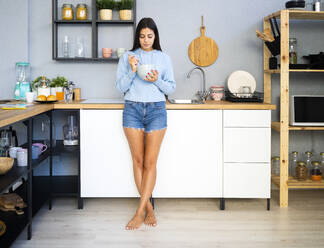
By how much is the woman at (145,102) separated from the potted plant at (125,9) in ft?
2.74

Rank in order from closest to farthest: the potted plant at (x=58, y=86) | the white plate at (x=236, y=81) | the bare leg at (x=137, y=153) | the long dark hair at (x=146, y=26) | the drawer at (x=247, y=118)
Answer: the long dark hair at (x=146, y=26), the bare leg at (x=137, y=153), the drawer at (x=247, y=118), the potted plant at (x=58, y=86), the white plate at (x=236, y=81)

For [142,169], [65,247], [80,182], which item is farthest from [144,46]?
[65,247]

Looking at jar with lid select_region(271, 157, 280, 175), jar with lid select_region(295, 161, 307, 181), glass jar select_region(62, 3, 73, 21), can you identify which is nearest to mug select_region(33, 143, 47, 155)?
glass jar select_region(62, 3, 73, 21)

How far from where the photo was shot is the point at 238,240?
8.50 ft

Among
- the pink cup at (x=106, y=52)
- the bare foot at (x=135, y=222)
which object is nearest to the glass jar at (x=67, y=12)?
the pink cup at (x=106, y=52)

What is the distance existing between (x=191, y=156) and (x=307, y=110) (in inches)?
45.1

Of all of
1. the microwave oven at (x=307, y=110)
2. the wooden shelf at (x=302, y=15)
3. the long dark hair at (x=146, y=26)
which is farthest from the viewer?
the microwave oven at (x=307, y=110)

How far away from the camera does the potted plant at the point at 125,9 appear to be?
11.8 feet

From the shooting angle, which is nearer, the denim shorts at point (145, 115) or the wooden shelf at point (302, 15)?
the denim shorts at point (145, 115)

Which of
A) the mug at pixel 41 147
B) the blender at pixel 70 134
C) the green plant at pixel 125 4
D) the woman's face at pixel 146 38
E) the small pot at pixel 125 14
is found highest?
the green plant at pixel 125 4

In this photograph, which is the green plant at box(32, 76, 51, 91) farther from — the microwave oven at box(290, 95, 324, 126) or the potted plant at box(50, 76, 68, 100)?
the microwave oven at box(290, 95, 324, 126)

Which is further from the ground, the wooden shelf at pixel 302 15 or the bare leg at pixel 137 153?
the wooden shelf at pixel 302 15

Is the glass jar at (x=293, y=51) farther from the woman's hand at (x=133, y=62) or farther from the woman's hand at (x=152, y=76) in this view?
the woman's hand at (x=133, y=62)

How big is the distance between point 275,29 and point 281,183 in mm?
1480
